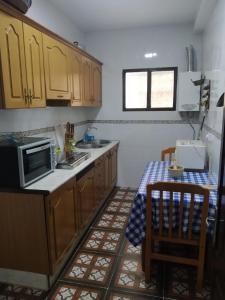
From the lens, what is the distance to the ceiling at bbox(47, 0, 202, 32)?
2.72 m

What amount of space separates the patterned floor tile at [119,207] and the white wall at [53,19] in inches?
96.1

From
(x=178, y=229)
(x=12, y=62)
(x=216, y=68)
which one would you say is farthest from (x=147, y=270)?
(x=216, y=68)

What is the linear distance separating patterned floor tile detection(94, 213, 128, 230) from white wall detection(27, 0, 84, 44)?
7.95ft

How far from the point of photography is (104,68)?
3887 mm

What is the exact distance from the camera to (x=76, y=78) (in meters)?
2.82

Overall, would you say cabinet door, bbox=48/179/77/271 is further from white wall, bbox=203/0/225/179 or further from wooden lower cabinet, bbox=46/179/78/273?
white wall, bbox=203/0/225/179

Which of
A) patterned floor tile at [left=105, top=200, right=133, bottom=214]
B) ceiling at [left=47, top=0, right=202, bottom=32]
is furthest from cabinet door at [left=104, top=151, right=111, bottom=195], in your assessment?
ceiling at [left=47, top=0, right=202, bottom=32]

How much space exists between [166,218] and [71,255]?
43.4 inches

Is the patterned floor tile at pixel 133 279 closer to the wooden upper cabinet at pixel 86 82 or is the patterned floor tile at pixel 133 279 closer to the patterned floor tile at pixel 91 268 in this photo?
the patterned floor tile at pixel 91 268

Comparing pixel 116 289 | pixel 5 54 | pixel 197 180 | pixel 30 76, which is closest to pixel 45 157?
pixel 30 76

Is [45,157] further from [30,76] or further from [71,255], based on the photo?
[71,255]

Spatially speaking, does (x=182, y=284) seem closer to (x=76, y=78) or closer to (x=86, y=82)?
(x=76, y=78)

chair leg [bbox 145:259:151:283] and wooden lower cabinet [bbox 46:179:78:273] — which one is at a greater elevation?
wooden lower cabinet [bbox 46:179:78:273]

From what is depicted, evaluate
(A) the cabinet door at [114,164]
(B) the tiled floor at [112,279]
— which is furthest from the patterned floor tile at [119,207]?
(B) the tiled floor at [112,279]
